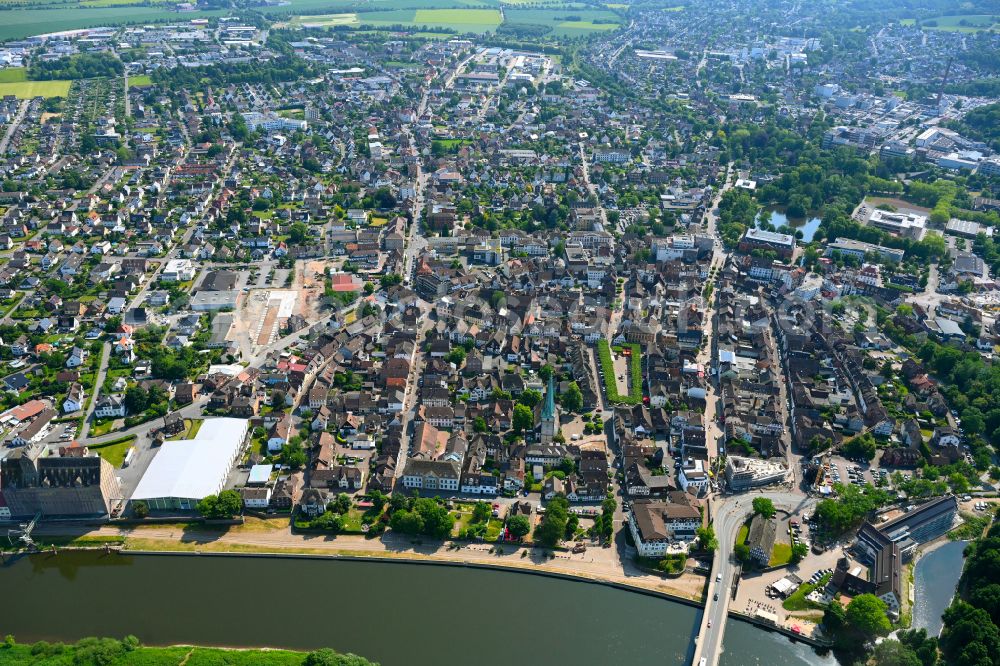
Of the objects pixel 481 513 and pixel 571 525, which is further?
pixel 481 513

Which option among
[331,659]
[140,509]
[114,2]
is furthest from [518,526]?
[114,2]

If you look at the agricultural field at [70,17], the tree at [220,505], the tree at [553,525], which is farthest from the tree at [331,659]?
the agricultural field at [70,17]

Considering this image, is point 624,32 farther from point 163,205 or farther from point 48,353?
point 48,353

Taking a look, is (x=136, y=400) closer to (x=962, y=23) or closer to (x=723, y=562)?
(x=723, y=562)

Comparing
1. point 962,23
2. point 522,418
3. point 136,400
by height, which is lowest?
point 522,418

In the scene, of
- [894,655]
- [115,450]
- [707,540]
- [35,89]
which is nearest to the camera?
[894,655]

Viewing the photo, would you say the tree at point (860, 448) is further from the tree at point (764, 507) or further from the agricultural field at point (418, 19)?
the agricultural field at point (418, 19)

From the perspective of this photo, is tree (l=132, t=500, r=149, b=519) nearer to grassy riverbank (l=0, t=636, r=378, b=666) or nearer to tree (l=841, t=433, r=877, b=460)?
grassy riverbank (l=0, t=636, r=378, b=666)

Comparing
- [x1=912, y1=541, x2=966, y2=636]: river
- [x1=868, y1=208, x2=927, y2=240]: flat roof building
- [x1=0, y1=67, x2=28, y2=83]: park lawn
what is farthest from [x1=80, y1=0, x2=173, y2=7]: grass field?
[x1=912, y1=541, x2=966, y2=636]: river
